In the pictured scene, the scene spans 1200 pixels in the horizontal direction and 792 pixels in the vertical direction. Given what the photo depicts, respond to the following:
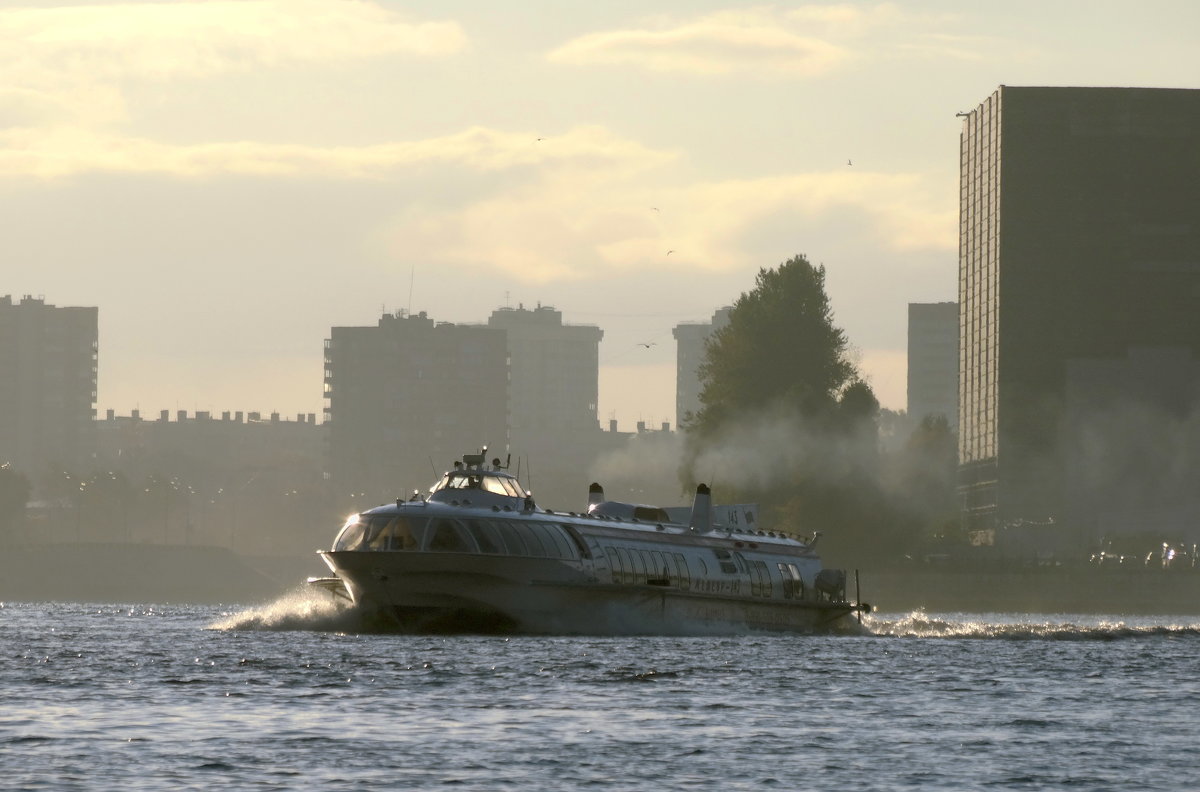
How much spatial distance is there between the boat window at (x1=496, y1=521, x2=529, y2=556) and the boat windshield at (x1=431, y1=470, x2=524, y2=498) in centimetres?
335

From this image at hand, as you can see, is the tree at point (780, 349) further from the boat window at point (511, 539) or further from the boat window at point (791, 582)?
the boat window at point (511, 539)

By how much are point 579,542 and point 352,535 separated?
804cm

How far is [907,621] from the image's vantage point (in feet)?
357

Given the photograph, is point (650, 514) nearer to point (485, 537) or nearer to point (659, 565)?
point (659, 565)

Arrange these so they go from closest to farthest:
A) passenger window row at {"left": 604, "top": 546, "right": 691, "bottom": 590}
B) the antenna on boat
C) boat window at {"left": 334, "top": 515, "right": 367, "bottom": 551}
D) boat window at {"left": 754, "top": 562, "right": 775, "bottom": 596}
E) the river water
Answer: the river water → boat window at {"left": 334, "top": 515, "right": 367, "bottom": 551} → passenger window row at {"left": 604, "top": 546, "right": 691, "bottom": 590} → the antenna on boat → boat window at {"left": 754, "top": 562, "right": 775, "bottom": 596}

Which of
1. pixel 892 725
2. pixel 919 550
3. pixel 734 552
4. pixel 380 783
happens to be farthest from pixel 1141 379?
pixel 380 783

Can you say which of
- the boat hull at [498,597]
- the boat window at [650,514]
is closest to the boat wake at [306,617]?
the boat hull at [498,597]

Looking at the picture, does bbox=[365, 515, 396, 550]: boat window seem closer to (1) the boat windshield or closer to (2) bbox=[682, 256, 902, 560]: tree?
(1) the boat windshield

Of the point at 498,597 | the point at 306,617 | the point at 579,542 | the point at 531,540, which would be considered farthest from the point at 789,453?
the point at 498,597

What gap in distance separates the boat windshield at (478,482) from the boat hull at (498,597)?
391 cm

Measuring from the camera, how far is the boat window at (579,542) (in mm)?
83438

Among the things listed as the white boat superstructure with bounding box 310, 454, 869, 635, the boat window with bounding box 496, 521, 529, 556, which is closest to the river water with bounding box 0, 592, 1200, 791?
the white boat superstructure with bounding box 310, 454, 869, 635

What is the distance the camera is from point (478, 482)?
276ft

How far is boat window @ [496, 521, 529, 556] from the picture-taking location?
80000 mm
